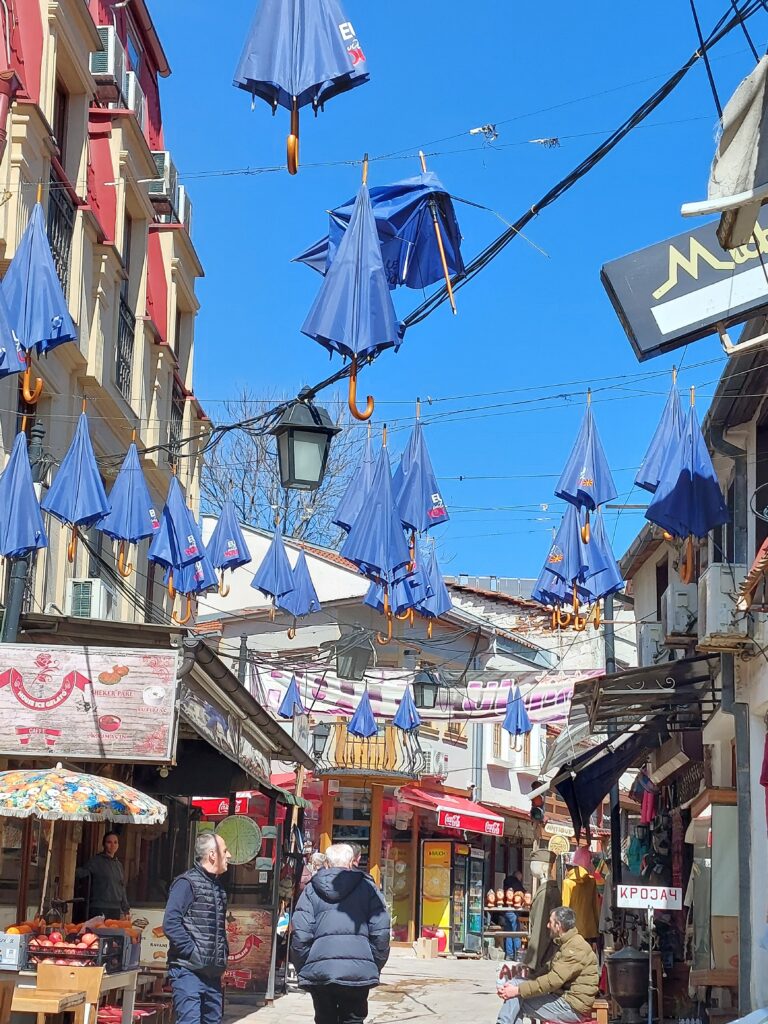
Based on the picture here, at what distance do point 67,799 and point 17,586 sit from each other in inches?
155

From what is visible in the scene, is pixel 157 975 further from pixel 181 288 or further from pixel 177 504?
pixel 181 288

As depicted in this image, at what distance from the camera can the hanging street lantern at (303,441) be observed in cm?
1277

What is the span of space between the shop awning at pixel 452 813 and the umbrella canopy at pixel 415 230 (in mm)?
29004

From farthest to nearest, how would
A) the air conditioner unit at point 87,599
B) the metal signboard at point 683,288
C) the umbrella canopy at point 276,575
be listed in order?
the umbrella canopy at point 276,575 < the air conditioner unit at point 87,599 < the metal signboard at point 683,288

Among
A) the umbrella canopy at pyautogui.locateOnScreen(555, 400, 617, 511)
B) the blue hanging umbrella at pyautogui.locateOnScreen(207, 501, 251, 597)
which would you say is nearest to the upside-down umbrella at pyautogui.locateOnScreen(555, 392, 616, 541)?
the umbrella canopy at pyautogui.locateOnScreen(555, 400, 617, 511)

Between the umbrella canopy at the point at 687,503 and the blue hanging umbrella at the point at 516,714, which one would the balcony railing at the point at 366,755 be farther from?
the umbrella canopy at the point at 687,503

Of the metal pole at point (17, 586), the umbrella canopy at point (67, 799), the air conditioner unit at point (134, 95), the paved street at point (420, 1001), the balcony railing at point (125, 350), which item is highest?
the air conditioner unit at point (134, 95)

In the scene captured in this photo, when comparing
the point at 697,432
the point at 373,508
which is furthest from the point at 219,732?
the point at 697,432

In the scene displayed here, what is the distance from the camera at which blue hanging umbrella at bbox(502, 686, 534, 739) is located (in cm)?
2645

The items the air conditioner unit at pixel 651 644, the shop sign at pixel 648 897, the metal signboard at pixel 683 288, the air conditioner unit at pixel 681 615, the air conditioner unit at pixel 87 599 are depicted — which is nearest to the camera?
the metal signboard at pixel 683 288

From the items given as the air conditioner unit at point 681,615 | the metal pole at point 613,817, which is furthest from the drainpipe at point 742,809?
the metal pole at point 613,817

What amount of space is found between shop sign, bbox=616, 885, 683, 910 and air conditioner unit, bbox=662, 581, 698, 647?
6.06 metres

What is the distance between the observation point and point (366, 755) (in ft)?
129

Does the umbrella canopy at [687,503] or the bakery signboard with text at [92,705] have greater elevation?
the umbrella canopy at [687,503]
